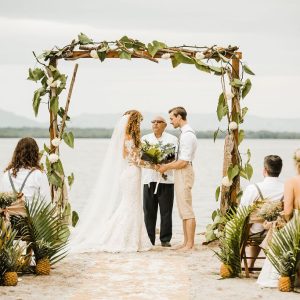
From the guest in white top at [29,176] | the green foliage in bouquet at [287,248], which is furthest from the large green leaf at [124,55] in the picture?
the green foliage in bouquet at [287,248]

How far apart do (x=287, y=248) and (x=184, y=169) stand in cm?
324

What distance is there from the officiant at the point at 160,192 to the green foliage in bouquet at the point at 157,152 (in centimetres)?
17

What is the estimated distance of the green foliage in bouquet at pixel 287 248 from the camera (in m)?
8.20

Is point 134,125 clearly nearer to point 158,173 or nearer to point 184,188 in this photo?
point 158,173

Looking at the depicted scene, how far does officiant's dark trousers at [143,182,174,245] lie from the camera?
11.8 m

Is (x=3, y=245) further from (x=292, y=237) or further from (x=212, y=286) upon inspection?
(x=292, y=237)

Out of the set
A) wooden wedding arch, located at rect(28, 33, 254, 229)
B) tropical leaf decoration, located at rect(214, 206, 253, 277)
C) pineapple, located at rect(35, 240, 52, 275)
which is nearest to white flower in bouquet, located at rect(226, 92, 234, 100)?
wooden wedding arch, located at rect(28, 33, 254, 229)

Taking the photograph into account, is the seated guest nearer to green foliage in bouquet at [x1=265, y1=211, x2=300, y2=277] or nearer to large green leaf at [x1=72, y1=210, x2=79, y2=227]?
green foliage in bouquet at [x1=265, y1=211, x2=300, y2=277]

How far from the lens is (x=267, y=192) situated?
9.01 meters

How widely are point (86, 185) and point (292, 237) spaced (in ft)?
68.1

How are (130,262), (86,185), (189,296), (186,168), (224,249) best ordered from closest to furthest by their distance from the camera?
(189,296), (224,249), (130,262), (186,168), (86,185)

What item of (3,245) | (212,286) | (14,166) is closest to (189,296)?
(212,286)

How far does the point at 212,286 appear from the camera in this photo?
28.3ft

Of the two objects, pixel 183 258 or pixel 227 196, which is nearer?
pixel 183 258
